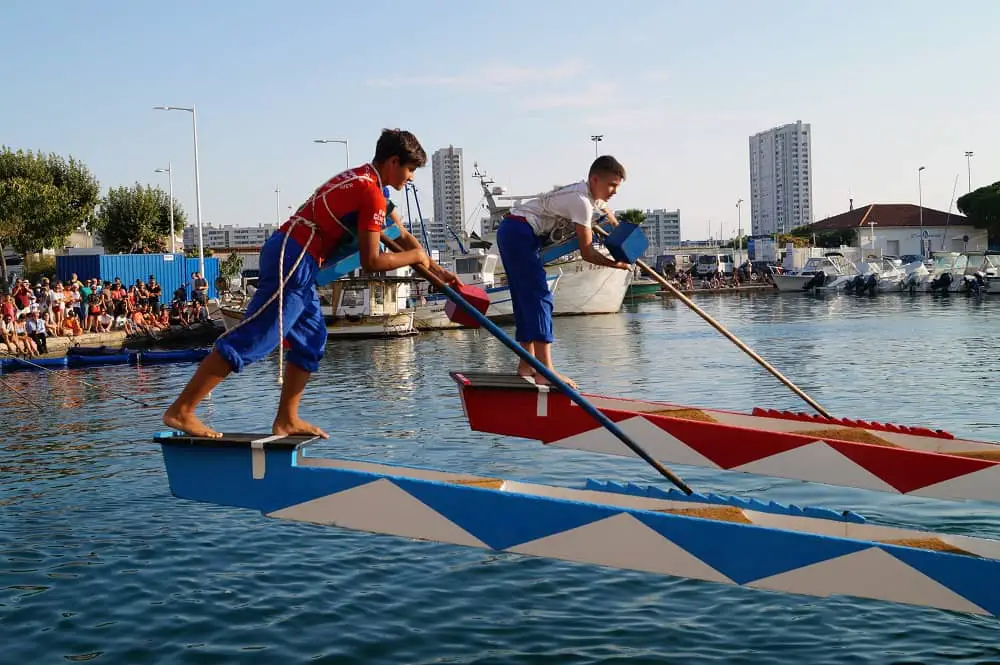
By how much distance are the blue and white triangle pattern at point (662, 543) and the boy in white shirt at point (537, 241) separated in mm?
3024

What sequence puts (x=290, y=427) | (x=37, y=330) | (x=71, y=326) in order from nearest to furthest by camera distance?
(x=290, y=427) < (x=37, y=330) < (x=71, y=326)

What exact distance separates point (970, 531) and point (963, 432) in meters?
4.96

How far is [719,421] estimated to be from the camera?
25.7 feet

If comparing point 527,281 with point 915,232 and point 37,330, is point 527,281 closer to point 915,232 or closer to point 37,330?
point 37,330

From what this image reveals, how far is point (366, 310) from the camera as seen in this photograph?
38312mm

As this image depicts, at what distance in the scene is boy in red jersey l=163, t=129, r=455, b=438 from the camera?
5.55 m

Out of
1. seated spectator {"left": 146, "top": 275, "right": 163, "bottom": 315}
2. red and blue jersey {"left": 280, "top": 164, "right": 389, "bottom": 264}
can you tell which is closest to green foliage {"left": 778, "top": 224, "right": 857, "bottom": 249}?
seated spectator {"left": 146, "top": 275, "right": 163, "bottom": 315}

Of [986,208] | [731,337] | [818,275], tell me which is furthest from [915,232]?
[731,337]

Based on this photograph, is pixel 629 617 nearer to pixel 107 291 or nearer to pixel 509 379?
pixel 509 379

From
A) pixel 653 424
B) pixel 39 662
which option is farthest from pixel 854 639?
pixel 39 662

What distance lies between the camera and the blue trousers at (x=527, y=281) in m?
8.29

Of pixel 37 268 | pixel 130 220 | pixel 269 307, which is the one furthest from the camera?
pixel 130 220

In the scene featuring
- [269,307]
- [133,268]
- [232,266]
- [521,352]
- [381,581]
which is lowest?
[381,581]

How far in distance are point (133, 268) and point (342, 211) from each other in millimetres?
42348
